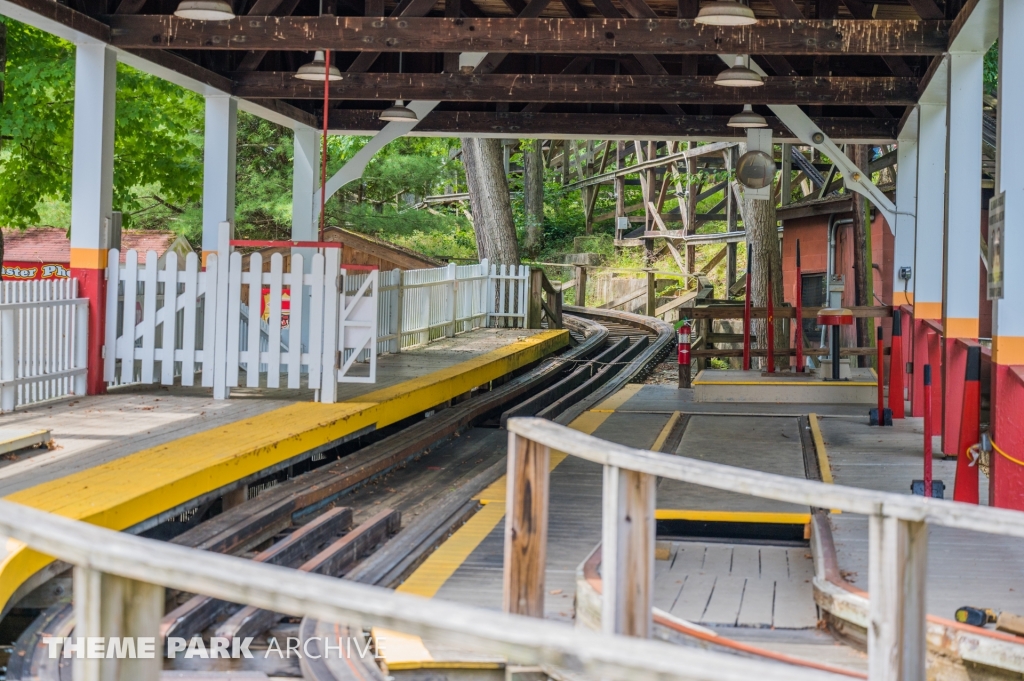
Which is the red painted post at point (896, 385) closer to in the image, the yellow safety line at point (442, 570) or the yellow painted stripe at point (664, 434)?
the yellow painted stripe at point (664, 434)

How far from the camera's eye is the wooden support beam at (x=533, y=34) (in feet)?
30.9

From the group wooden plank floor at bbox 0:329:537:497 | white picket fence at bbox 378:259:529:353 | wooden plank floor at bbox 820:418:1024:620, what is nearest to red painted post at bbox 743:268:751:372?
wooden plank floor at bbox 0:329:537:497

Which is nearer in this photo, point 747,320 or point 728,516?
point 728,516

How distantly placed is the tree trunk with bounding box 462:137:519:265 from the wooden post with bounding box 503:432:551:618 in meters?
19.6

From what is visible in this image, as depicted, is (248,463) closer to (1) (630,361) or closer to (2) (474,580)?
(2) (474,580)

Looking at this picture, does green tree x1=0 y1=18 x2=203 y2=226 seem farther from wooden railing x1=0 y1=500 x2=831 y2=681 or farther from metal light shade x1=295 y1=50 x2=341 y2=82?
wooden railing x1=0 y1=500 x2=831 y2=681

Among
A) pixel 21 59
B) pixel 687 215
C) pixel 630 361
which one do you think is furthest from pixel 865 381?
pixel 687 215

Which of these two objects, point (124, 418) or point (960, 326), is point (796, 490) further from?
point (124, 418)

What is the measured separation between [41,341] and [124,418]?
3.36ft

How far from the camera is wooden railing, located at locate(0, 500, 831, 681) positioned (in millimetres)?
1779

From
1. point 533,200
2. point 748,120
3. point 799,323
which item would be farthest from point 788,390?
point 533,200

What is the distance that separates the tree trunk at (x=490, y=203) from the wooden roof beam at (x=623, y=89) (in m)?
11.2

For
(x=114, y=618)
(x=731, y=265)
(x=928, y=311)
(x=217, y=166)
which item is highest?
(x=217, y=166)

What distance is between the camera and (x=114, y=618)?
2035 millimetres
